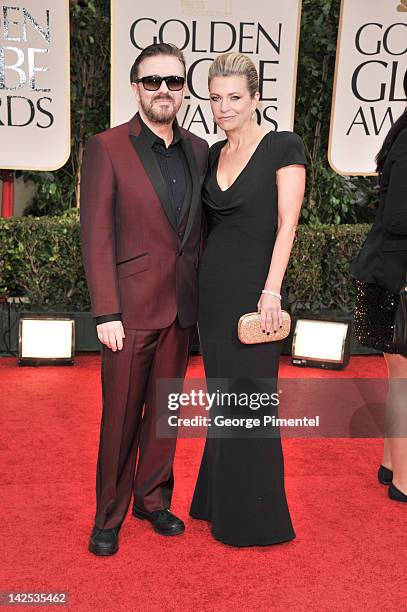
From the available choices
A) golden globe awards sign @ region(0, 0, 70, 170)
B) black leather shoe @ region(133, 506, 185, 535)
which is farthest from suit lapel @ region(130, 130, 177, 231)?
golden globe awards sign @ region(0, 0, 70, 170)

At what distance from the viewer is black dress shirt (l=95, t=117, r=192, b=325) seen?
2.64 metres

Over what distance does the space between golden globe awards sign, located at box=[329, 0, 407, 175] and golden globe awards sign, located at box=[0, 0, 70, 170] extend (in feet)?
6.00

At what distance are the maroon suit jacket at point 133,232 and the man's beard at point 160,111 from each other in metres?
0.07

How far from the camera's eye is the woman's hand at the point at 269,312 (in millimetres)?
2664

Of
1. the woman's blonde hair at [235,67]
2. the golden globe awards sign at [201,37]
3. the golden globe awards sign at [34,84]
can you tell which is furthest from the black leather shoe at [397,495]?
the golden globe awards sign at [34,84]

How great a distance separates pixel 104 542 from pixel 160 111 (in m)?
1.55

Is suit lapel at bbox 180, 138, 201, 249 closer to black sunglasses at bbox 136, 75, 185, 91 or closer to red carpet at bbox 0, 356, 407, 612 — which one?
black sunglasses at bbox 136, 75, 185, 91


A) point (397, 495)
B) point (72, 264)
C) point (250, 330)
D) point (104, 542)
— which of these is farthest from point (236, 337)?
point (72, 264)

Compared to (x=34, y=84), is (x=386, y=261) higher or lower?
lower

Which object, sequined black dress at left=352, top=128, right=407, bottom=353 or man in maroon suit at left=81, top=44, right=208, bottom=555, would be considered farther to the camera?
sequined black dress at left=352, top=128, right=407, bottom=353

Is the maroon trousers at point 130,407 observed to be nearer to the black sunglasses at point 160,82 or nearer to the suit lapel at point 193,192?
the suit lapel at point 193,192

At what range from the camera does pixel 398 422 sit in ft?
10.7

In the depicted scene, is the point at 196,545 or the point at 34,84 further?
the point at 34,84

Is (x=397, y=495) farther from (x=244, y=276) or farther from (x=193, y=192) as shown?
(x=193, y=192)
